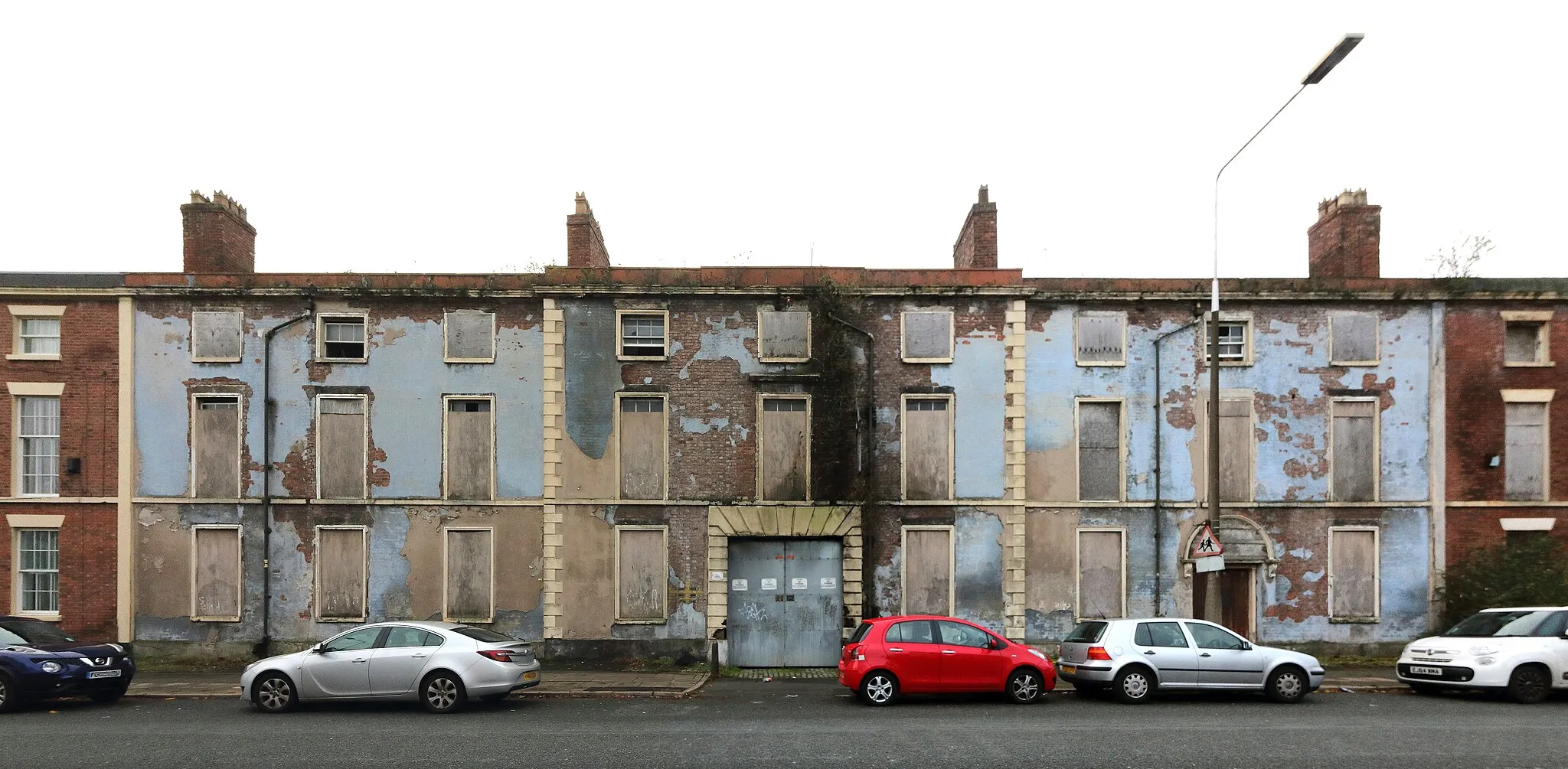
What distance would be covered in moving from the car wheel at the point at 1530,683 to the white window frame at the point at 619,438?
594 inches

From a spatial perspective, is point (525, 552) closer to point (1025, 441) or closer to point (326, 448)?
point (326, 448)

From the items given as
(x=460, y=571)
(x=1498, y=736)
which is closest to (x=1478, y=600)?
(x=1498, y=736)

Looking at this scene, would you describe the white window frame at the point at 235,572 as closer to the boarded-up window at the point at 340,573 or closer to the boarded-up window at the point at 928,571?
the boarded-up window at the point at 340,573

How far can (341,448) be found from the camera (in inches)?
815

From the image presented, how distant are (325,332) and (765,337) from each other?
9355 mm

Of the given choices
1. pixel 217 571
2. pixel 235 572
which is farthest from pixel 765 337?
pixel 217 571

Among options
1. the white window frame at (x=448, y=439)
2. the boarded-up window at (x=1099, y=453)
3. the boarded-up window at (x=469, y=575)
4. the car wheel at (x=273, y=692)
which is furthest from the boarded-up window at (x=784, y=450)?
the car wheel at (x=273, y=692)

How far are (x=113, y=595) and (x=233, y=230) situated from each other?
320 inches

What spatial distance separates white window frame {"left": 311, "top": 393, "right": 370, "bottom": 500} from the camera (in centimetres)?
2061

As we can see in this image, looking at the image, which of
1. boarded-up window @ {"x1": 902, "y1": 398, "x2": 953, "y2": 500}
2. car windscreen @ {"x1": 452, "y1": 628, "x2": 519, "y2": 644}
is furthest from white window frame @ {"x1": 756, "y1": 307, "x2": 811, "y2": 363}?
car windscreen @ {"x1": 452, "y1": 628, "x2": 519, "y2": 644}

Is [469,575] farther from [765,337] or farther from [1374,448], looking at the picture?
[1374,448]

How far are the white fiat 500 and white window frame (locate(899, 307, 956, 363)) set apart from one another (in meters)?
9.76

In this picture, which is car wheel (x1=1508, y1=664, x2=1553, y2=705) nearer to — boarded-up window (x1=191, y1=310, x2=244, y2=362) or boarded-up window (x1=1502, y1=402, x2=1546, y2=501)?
boarded-up window (x1=1502, y1=402, x2=1546, y2=501)

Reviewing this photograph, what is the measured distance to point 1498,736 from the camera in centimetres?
1273
